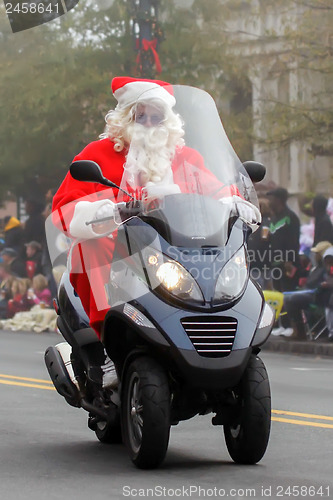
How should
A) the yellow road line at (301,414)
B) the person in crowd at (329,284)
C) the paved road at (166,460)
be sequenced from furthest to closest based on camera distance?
the person in crowd at (329,284)
the yellow road line at (301,414)
the paved road at (166,460)

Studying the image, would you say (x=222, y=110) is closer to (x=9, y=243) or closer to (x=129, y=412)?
(x=9, y=243)

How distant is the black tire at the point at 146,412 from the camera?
6016 mm

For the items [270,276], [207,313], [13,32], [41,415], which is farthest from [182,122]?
[13,32]

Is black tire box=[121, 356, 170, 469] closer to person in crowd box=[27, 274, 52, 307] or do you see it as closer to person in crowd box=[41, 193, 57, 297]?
person in crowd box=[41, 193, 57, 297]

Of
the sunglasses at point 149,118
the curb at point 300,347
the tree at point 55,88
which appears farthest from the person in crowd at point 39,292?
the sunglasses at point 149,118

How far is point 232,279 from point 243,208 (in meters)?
0.44

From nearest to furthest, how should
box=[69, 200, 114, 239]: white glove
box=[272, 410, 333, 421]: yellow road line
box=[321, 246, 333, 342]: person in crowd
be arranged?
box=[69, 200, 114, 239]: white glove
box=[272, 410, 333, 421]: yellow road line
box=[321, 246, 333, 342]: person in crowd

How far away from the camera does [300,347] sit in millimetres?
17078

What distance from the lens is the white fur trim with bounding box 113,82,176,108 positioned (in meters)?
6.86

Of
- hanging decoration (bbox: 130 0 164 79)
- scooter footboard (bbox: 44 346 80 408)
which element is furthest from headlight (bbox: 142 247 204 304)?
hanging decoration (bbox: 130 0 164 79)

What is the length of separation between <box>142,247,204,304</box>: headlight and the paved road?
0.90 metres

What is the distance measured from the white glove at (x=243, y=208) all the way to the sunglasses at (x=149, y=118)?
28.0 inches

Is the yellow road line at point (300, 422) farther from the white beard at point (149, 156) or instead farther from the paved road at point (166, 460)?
the white beard at point (149, 156)

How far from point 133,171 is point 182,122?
384 millimetres
